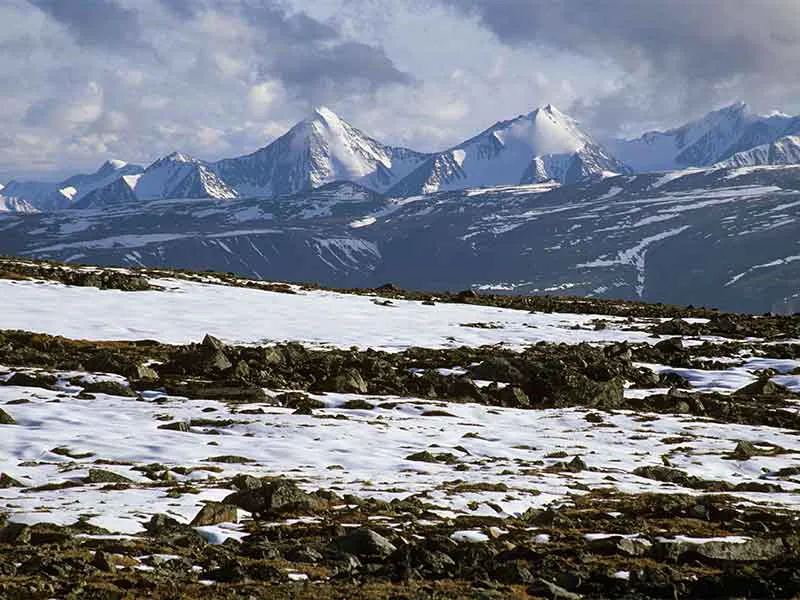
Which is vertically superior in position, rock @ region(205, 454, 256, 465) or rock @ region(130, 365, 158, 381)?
rock @ region(130, 365, 158, 381)


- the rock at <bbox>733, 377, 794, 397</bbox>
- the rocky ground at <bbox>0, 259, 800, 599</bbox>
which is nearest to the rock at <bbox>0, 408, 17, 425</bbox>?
the rocky ground at <bbox>0, 259, 800, 599</bbox>

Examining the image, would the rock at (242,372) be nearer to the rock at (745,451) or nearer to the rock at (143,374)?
the rock at (143,374)

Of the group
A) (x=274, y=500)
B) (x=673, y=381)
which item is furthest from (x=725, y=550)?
(x=673, y=381)

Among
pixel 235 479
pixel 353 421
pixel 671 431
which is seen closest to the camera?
pixel 235 479

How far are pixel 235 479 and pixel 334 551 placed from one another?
5.54 meters

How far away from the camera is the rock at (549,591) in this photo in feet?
39.0

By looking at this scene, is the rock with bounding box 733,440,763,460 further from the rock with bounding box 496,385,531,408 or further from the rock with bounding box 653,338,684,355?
the rock with bounding box 653,338,684,355

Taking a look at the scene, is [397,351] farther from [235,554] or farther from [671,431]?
[235,554]

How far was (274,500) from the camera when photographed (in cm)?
1708

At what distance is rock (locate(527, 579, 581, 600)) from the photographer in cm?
1188

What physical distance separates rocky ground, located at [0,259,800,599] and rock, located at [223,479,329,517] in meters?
0.05

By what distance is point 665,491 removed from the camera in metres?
21.5

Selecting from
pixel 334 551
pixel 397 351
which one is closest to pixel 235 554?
pixel 334 551

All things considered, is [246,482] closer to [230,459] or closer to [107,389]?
[230,459]
